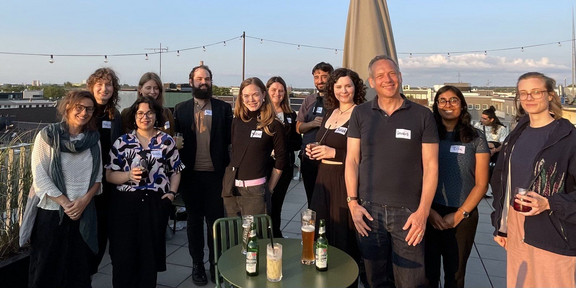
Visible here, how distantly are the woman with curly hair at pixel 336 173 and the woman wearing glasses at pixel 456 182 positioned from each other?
0.59 meters

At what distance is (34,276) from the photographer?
2.51m

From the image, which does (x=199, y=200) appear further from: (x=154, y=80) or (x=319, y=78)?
(x=319, y=78)

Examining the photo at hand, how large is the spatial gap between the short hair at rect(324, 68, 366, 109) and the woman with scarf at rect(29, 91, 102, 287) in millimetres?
1747

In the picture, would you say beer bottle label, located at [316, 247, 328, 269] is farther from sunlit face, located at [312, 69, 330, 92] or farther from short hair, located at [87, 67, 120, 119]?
sunlit face, located at [312, 69, 330, 92]

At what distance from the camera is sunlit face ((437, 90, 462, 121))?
8.03 ft

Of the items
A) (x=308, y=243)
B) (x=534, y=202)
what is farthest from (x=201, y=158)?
(x=534, y=202)

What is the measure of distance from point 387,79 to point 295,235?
2.75m

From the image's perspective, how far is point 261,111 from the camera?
2.93m

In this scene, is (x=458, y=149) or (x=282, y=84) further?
(x=282, y=84)

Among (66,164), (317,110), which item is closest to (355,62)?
(317,110)

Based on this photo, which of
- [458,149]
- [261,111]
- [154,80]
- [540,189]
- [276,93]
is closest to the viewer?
[540,189]

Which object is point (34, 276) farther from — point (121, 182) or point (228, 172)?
point (228, 172)

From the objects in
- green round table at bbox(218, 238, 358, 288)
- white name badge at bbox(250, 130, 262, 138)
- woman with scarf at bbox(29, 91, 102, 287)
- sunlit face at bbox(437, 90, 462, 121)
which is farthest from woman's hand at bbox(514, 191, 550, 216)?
woman with scarf at bbox(29, 91, 102, 287)

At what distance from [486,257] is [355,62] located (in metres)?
2.73
